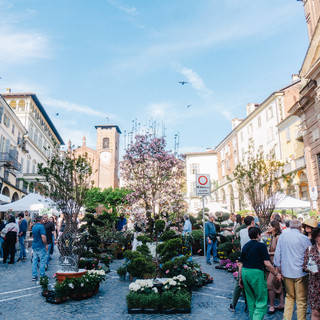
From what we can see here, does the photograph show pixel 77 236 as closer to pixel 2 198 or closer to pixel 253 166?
pixel 253 166

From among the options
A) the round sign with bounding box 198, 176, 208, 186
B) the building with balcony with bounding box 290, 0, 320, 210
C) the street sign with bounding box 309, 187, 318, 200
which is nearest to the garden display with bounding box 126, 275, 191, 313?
the round sign with bounding box 198, 176, 208, 186

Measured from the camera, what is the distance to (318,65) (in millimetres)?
16625

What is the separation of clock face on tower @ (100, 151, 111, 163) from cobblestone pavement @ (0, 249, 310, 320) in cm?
5608

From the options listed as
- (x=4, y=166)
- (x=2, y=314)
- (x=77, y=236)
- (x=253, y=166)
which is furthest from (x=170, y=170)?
(x=4, y=166)

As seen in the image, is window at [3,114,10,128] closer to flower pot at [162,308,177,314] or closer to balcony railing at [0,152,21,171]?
balcony railing at [0,152,21,171]

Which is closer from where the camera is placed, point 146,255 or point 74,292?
point 74,292

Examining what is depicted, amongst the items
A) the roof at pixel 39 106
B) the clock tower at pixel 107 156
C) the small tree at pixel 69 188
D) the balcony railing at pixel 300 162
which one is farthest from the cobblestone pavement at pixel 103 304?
the clock tower at pixel 107 156

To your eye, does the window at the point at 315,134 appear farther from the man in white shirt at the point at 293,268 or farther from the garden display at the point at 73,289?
the garden display at the point at 73,289

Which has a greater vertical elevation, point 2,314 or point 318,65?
point 318,65

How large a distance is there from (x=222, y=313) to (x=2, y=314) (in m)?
4.02

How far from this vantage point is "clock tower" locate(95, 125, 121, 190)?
63.2 metres

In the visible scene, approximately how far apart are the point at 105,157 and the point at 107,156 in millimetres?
468

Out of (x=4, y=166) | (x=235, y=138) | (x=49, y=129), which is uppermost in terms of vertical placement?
(x=49, y=129)

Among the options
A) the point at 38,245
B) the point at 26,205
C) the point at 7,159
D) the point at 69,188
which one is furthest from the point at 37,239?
the point at 7,159
